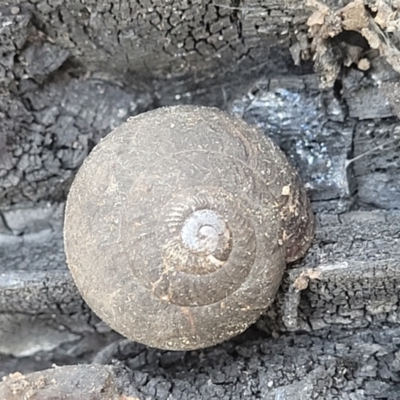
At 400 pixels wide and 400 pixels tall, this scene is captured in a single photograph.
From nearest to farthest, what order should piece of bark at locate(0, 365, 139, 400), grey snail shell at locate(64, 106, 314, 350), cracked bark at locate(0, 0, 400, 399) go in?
grey snail shell at locate(64, 106, 314, 350)
piece of bark at locate(0, 365, 139, 400)
cracked bark at locate(0, 0, 400, 399)

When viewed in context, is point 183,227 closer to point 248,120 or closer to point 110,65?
point 248,120

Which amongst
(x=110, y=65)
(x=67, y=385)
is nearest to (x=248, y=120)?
(x=110, y=65)

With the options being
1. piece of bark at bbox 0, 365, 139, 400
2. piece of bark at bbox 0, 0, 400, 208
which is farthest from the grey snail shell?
piece of bark at bbox 0, 0, 400, 208

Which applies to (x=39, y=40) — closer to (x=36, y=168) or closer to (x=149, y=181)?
(x=36, y=168)

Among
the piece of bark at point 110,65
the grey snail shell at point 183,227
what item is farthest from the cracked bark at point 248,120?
the grey snail shell at point 183,227

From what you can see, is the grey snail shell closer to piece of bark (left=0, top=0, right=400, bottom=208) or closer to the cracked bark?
the cracked bark

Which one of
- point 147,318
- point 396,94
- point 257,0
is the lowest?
point 147,318

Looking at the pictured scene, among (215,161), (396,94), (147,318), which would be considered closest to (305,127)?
(396,94)

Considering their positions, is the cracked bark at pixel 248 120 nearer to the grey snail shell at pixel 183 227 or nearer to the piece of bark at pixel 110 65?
the piece of bark at pixel 110 65
